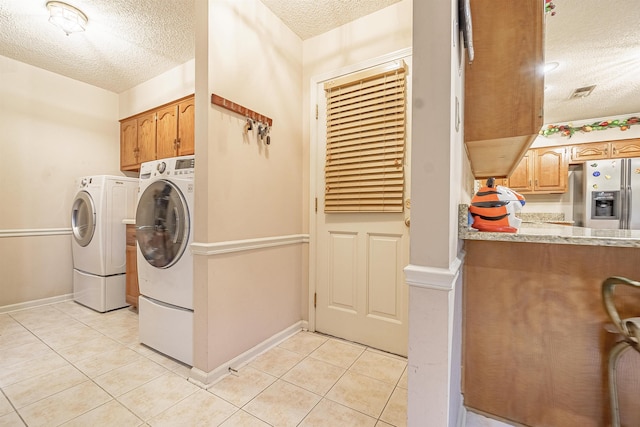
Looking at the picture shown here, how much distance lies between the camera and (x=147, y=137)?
10.6ft

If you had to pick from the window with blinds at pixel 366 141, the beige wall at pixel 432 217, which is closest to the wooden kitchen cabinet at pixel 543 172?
the window with blinds at pixel 366 141

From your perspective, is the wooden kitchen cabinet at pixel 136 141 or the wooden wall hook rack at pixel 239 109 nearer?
the wooden wall hook rack at pixel 239 109

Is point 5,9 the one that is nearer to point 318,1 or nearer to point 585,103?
point 318,1

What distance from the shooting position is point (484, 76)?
1276 mm

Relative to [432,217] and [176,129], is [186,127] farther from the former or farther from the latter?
[432,217]

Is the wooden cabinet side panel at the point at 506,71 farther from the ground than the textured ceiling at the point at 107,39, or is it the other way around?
the textured ceiling at the point at 107,39

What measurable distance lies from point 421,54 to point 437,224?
59 centimetres

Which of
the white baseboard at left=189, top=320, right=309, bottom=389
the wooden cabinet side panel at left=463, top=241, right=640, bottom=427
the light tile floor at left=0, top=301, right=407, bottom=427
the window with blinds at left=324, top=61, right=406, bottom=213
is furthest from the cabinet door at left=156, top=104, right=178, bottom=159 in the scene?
the wooden cabinet side panel at left=463, top=241, right=640, bottom=427

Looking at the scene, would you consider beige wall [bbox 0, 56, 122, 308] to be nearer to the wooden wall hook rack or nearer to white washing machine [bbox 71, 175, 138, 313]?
white washing machine [bbox 71, 175, 138, 313]

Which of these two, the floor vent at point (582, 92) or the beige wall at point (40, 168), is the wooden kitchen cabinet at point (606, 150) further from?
the beige wall at point (40, 168)

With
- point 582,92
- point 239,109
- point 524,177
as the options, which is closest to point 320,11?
point 239,109

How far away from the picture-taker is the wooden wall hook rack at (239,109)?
1.66 m

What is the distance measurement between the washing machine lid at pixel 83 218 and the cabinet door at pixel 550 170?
19.1 feet

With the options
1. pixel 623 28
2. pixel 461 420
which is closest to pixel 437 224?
pixel 461 420
